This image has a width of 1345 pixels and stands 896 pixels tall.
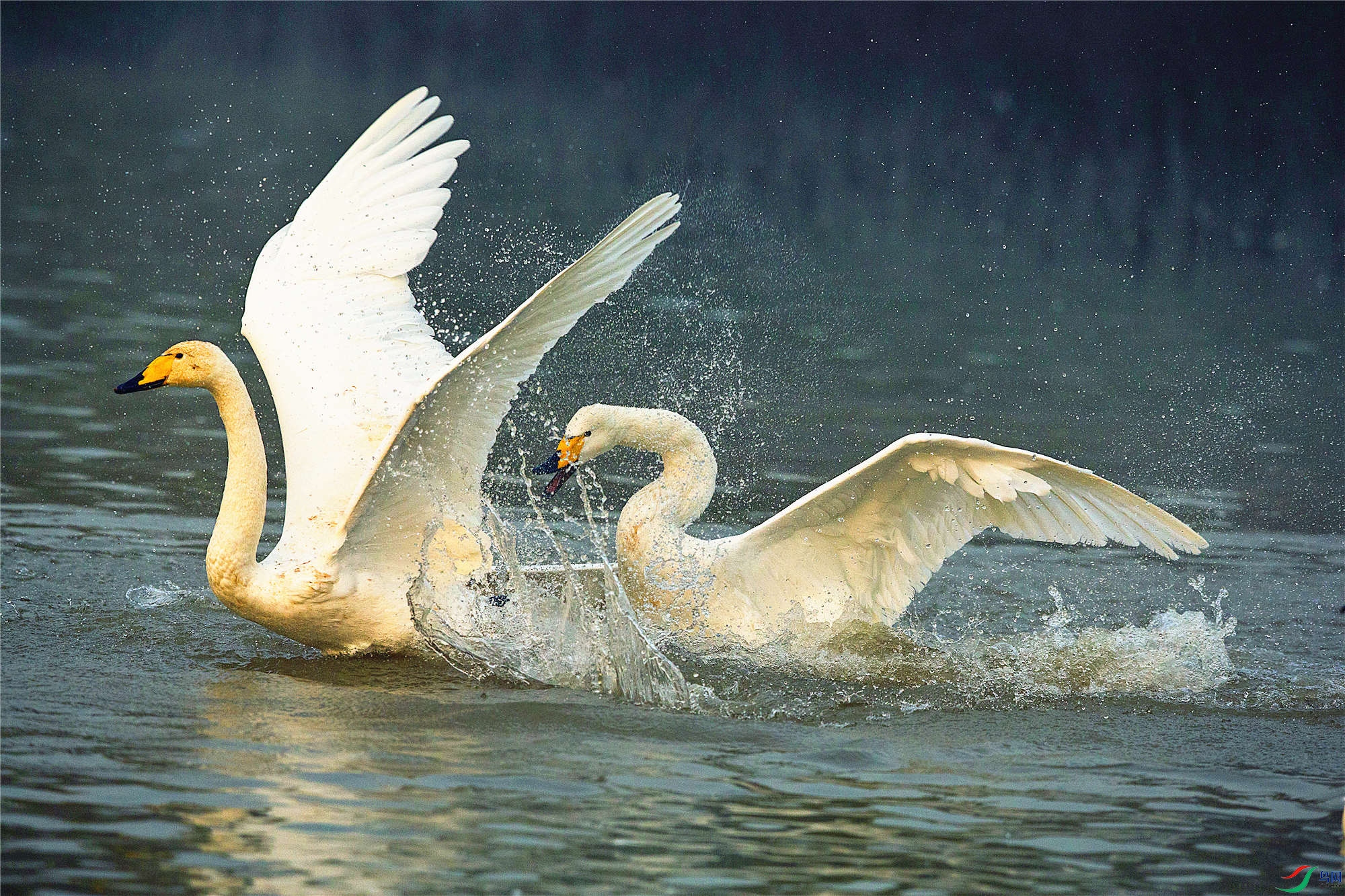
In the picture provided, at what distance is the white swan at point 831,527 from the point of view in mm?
7965

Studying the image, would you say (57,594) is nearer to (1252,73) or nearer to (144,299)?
(144,299)

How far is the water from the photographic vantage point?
5.76 m

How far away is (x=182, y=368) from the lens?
7953 millimetres

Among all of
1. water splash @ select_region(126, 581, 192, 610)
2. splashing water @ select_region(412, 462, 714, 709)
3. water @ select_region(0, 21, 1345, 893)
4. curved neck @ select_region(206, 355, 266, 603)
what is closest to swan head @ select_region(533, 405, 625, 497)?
splashing water @ select_region(412, 462, 714, 709)

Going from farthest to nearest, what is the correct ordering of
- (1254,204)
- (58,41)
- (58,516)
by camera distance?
(58,41)
(1254,204)
(58,516)

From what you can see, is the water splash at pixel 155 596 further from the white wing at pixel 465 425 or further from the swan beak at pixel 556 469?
the swan beak at pixel 556 469

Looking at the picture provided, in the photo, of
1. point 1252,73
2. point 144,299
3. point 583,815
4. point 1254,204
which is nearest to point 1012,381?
point 144,299

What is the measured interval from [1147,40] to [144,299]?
20.9 meters

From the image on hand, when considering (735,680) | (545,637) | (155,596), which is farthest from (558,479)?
(155,596)

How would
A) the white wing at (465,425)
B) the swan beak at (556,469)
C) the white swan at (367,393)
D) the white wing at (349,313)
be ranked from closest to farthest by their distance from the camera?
the white wing at (465,425)
the white swan at (367,393)
the swan beak at (556,469)
the white wing at (349,313)

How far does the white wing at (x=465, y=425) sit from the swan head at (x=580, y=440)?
47 cm

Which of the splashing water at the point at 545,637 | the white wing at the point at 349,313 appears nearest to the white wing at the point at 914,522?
the splashing water at the point at 545,637

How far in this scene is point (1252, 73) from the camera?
31.2 meters

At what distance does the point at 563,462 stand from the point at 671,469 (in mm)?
546
